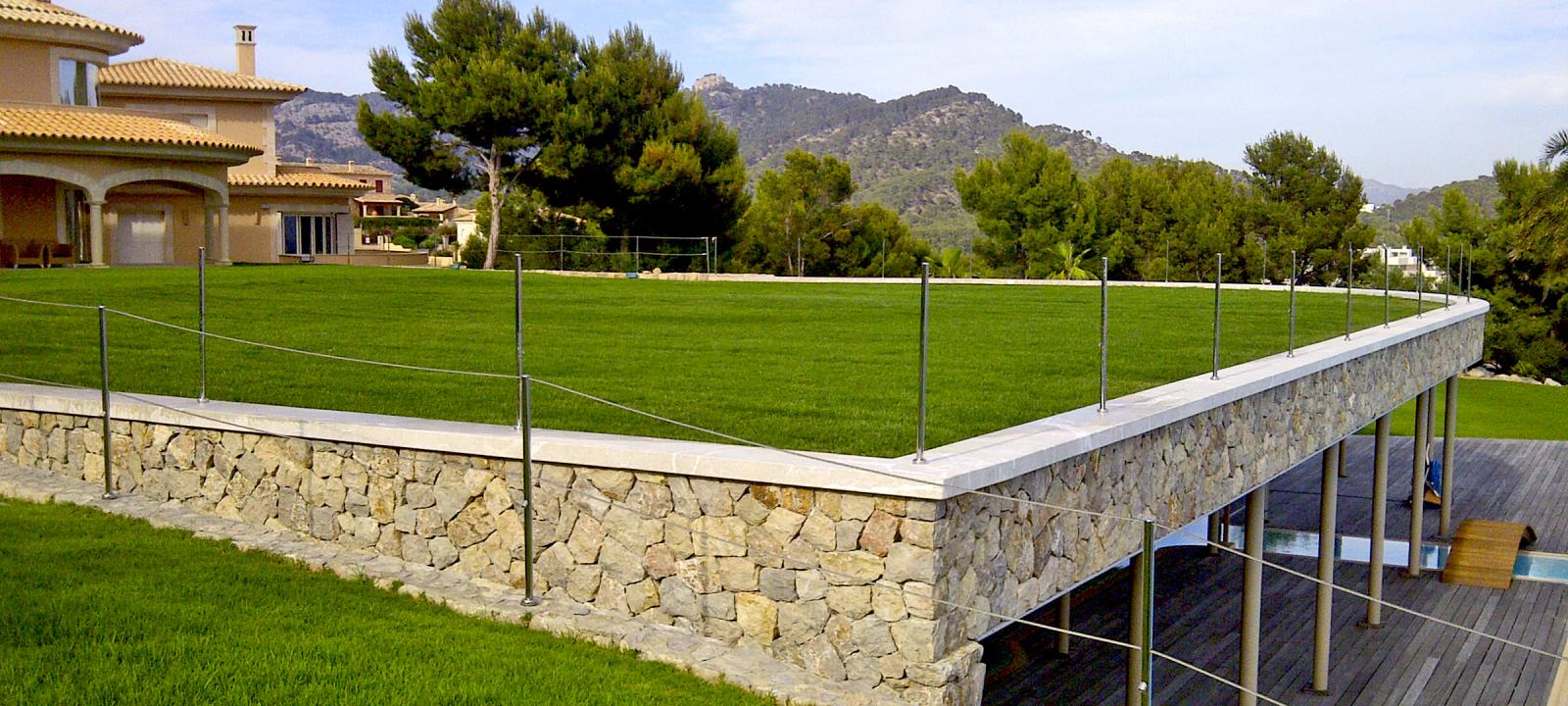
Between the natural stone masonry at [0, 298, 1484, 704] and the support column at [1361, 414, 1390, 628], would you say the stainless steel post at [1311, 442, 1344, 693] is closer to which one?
the support column at [1361, 414, 1390, 628]

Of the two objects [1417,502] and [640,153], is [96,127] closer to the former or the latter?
[640,153]

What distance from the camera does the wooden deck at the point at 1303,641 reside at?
Result: 1259 centimetres

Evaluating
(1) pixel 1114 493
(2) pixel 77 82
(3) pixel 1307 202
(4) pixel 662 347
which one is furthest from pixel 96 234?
(3) pixel 1307 202

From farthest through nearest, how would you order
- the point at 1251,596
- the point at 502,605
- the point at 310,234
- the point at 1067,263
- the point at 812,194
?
the point at 812,194
the point at 1067,263
the point at 310,234
the point at 1251,596
the point at 502,605

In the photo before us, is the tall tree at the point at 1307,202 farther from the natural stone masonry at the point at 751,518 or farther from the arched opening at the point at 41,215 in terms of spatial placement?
the natural stone masonry at the point at 751,518

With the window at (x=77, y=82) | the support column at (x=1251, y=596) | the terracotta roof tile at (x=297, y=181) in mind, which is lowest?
the support column at (x=1251, y=596)

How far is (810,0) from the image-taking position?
3847cm

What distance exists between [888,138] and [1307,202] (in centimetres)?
7905

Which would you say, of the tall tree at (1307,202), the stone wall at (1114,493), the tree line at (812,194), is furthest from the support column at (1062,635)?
the tall tree at (1307,202)

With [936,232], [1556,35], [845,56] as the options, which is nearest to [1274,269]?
[1556,35]

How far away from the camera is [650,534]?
6.50 meters

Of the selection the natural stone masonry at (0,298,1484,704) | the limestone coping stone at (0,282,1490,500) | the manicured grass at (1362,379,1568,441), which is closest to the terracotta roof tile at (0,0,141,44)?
the limestone coping stone at (0,282,1490,500)

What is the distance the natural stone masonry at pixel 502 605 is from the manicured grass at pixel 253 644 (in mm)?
126

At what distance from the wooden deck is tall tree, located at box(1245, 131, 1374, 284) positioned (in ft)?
98.2
